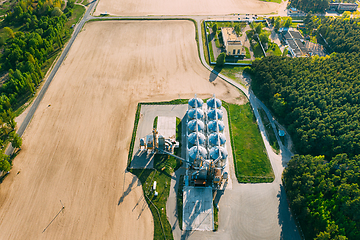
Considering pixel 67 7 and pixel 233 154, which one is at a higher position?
pixel 67 7

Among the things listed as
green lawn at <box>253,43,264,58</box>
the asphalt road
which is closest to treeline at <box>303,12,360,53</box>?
green lawn at <box>253,43,264,58</box>

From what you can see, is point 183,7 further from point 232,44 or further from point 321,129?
point 321,129

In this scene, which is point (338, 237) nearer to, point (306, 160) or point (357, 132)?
point (306, 160)

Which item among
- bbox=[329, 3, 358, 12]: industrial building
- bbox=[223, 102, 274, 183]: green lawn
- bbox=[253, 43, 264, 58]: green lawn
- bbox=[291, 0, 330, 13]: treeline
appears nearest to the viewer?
bbox=[223, 102, 274, 183]: green lawn

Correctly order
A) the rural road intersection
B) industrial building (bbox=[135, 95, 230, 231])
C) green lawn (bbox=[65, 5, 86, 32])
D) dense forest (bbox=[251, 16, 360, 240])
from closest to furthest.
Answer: dense forest (bbox=[251, 16, 360, 240])
the rural road intersection
industrial building (bbox=[135, 95, 230, 231])
green lawn (bbox=[65, 5, 86, 32])

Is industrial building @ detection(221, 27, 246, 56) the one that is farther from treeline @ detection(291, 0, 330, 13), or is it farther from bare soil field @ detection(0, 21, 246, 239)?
treeline @ detection(291, 0, 330, 13)

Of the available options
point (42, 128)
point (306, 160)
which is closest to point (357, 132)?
point (306, 160)
